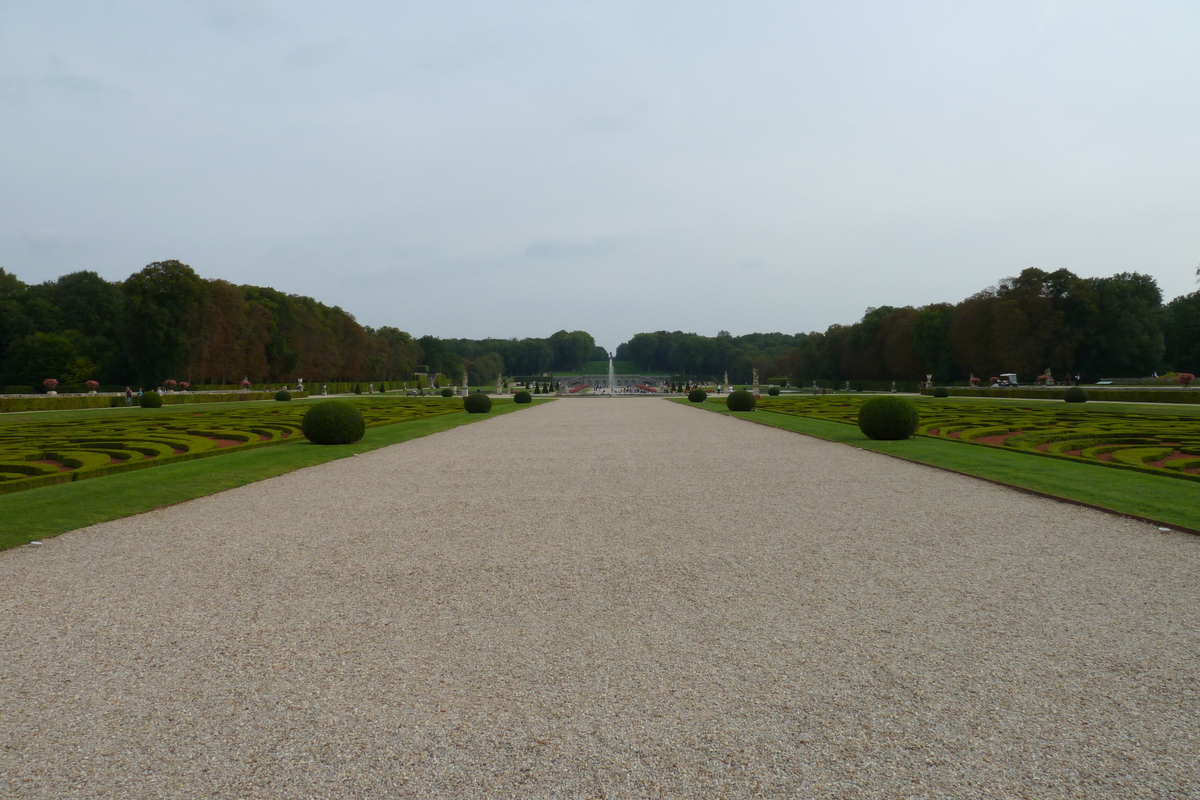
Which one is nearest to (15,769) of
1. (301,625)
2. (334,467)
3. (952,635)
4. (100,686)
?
(100,686)

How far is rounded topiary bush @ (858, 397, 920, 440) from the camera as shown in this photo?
15.8 metres

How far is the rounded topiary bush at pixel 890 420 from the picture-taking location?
15.8m

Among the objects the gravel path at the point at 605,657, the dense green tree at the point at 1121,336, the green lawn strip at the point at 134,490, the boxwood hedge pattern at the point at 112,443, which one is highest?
the dense green tree at the point at 1121,336

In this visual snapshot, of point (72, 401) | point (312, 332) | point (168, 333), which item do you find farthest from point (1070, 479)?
point (312, 332)

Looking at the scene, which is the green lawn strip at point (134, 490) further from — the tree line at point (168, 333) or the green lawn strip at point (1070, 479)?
the tree line at point (168, 333)

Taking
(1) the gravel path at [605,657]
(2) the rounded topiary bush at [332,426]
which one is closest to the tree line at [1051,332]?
(2) the rounded topiary bush at [332,426]

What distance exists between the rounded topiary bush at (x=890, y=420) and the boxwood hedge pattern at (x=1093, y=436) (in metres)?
1.17

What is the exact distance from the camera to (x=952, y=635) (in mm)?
4211

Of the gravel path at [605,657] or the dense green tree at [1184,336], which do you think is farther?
the dense green tree at [1184,336]

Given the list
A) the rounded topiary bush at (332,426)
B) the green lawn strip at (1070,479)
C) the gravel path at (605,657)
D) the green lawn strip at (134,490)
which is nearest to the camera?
the gravel path at (605,657)

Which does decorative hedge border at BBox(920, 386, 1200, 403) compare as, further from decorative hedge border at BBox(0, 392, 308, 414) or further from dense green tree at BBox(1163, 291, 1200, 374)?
decorative hedge border at BBox(0, 392, 308, 414)

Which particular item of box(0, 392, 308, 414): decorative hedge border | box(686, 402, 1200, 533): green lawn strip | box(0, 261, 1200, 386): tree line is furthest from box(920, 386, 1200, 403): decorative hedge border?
box(0, 392, 308, 414): decorative hedge border

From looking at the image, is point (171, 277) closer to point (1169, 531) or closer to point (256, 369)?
point (256, 369)

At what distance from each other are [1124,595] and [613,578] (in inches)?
140
